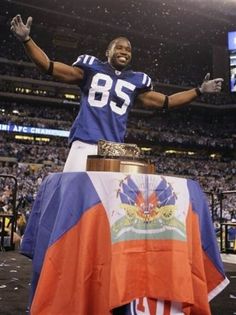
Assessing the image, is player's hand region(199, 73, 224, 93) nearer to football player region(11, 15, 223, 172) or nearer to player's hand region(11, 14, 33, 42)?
football player region(11, 15, 223, 172)

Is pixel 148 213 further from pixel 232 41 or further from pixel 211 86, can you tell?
pixel 232 41

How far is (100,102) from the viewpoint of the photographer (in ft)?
6.62

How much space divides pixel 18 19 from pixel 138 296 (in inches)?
50.4

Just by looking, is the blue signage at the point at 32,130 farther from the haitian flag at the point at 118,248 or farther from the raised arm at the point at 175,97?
the haitian flag at the point at 118,248

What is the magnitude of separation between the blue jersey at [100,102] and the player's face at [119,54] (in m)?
0.03

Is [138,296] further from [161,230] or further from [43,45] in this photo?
[43,45]

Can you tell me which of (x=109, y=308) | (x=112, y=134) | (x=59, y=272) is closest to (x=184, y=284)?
(x=109, y=308)

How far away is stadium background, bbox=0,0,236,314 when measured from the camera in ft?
78.7

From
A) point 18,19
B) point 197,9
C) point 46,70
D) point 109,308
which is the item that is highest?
point 197,9

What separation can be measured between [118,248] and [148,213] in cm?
19

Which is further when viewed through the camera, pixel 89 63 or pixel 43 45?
pixel 43 45

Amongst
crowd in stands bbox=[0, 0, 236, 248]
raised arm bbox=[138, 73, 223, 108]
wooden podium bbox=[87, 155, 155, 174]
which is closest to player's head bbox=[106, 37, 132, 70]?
raised arm bbox=[138, 73, 223, 108]

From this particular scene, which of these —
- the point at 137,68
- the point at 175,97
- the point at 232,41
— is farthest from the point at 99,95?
the point at 137,68

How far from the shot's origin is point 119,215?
152 centimetres
